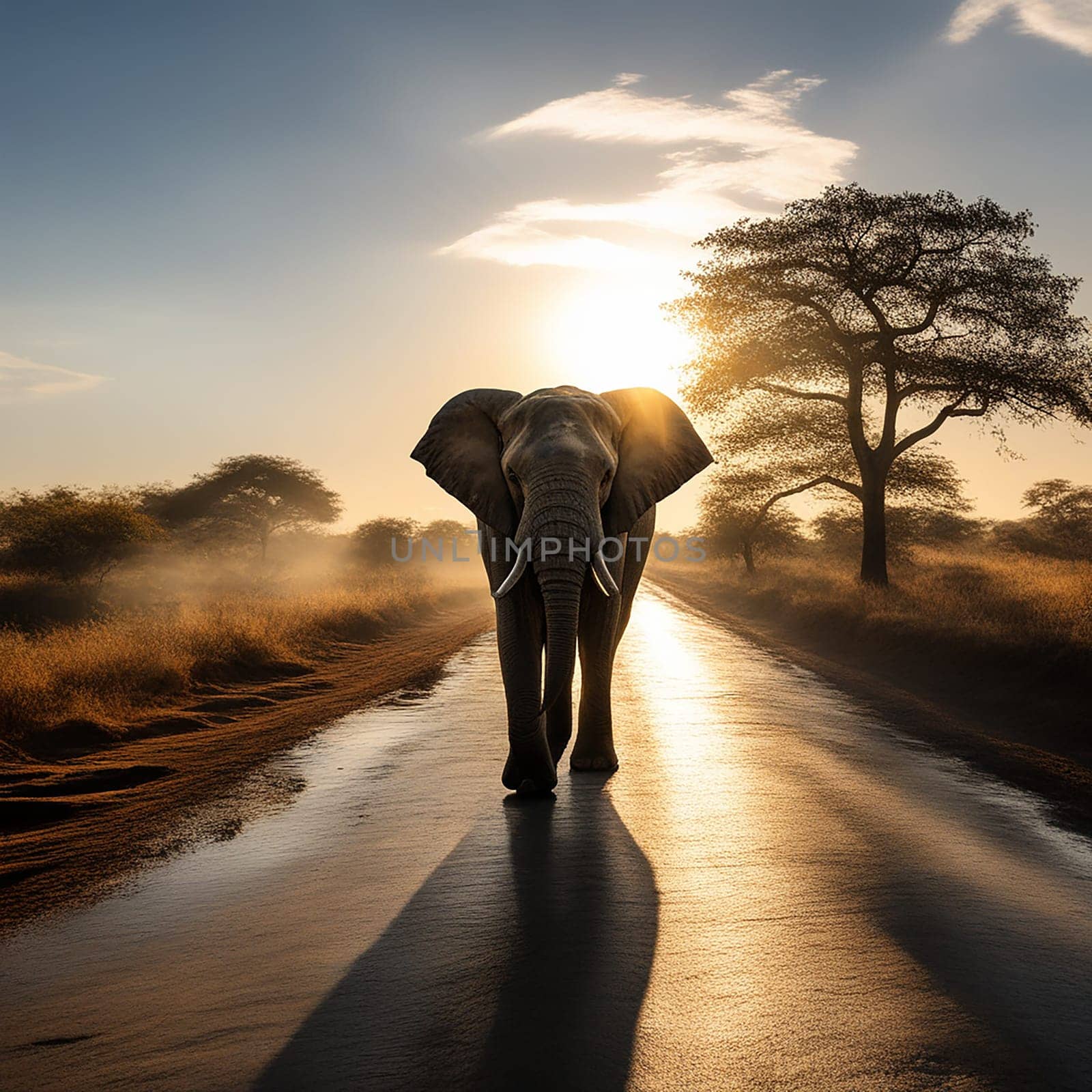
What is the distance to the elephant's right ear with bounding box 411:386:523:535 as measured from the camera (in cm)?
698

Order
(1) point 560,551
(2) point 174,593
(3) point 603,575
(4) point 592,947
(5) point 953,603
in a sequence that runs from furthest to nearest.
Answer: (2) point 174,593
(5) point 953,603
(3) point 603,575
(1) point 560,551
(4) point 592,947

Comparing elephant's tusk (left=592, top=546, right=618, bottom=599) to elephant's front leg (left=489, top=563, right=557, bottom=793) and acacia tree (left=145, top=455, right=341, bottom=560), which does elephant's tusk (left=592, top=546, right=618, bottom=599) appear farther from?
acacia tree (left=145, top=455, right=341, bottom=560)

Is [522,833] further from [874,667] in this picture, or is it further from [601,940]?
[874,667]

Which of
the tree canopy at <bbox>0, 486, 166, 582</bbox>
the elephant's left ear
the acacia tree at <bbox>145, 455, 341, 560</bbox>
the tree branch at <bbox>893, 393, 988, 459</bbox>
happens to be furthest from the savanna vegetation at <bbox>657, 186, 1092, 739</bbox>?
the acacia tree at <bbox>145, 455, 341, 560</bbox>

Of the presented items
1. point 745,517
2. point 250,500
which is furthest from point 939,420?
point 250,500

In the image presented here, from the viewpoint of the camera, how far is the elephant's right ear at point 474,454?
6984 millimetres

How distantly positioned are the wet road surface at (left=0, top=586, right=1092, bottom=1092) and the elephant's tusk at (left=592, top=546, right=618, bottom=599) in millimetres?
1421

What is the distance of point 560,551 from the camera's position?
6145 millimetres

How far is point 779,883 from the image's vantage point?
4691mm

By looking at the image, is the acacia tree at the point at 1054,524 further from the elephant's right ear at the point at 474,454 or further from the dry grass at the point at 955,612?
the elephant's right ear at the point at 474,454

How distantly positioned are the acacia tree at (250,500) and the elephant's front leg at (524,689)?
4640 cm

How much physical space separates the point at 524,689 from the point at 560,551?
3.32 ft

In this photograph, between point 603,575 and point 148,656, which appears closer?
point 603,575

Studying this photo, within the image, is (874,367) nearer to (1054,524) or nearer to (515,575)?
(515,575)
